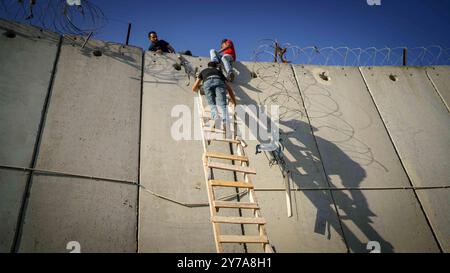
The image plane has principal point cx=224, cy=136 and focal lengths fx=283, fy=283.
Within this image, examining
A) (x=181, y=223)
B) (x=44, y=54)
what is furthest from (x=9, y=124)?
(x=181, y=223)

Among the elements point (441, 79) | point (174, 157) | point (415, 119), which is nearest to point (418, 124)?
point (415, 119)

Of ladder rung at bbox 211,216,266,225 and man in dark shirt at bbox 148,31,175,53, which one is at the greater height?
man in dark shirt at bbox 148,31,175,53

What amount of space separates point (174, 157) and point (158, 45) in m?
3.20

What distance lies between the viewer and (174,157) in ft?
15.8

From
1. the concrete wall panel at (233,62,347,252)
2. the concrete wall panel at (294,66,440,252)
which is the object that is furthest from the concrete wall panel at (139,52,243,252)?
the concrete wall panel at (294,66,440,252)

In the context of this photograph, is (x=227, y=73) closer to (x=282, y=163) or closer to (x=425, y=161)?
(x=282, y=163)

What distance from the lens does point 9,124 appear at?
13.7ft

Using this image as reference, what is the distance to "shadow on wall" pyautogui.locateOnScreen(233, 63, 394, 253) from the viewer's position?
4684mm

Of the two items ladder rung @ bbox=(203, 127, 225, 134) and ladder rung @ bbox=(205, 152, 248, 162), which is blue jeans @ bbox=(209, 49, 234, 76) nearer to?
ladder rung @ bbox=(203, 127, 225, 134)

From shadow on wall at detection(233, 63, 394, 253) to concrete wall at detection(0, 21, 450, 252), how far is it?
0.02m

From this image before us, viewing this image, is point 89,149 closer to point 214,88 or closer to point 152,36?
point 214,88

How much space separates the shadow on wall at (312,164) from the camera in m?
4.68

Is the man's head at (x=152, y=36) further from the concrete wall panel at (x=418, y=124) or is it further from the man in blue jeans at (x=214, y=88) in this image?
the concrete wall panel at (x=418, y=124)
